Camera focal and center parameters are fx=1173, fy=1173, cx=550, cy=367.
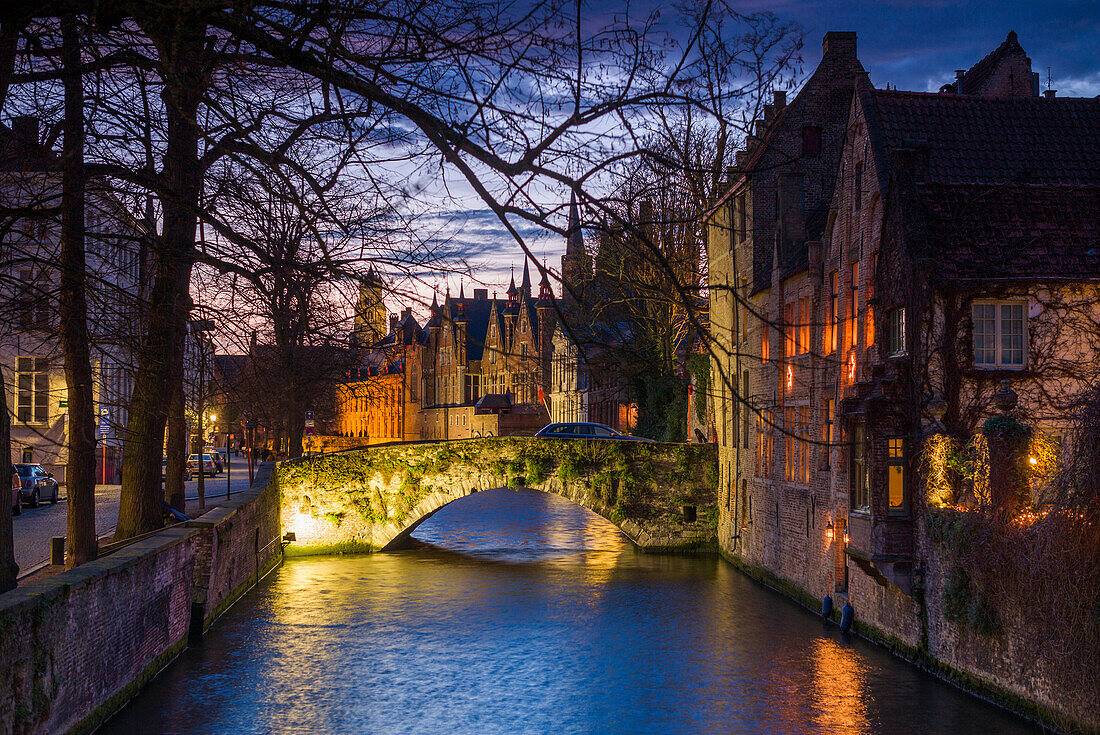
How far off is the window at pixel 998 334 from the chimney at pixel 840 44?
36.8 ft

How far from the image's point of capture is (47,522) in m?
27.4

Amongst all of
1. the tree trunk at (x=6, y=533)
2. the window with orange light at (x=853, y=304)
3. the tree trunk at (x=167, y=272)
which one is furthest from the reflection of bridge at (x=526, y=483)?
the tree trunk at (x=6, y=533)

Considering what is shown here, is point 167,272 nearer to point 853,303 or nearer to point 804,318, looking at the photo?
point 853,303

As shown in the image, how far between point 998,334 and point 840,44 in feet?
38.0

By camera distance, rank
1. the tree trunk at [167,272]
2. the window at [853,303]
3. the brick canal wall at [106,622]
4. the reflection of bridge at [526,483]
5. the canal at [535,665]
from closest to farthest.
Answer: the tree trunk at [167,272], the brick canal wall at [106,622], the canal at [535,665], the window at [853,303], the reflection of bridge at [526,483]

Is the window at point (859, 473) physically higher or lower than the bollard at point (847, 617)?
higher

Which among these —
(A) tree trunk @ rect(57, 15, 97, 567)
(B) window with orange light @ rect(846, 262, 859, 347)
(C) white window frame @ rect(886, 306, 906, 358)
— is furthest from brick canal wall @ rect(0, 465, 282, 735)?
(B) window with orange light @ rect(846, 262, 859, 347)

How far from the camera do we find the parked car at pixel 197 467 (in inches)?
2013

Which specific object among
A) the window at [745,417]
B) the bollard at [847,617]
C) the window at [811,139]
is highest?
the window at [811,139]

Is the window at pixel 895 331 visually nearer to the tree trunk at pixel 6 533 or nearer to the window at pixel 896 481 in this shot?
the window at pixel 896 481

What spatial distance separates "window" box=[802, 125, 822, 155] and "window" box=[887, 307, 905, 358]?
9.11 meters

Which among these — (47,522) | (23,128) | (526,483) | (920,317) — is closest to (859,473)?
(920,317)

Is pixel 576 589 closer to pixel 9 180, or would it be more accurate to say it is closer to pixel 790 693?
pixel 790 693

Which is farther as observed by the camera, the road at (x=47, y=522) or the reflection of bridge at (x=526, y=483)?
the reflection of bridge at (x=526, y=483)
